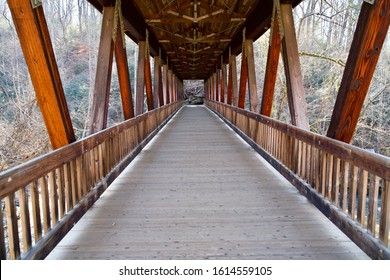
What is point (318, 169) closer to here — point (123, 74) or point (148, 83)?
point (123, 74)

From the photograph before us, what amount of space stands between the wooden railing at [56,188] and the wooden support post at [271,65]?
104 inches

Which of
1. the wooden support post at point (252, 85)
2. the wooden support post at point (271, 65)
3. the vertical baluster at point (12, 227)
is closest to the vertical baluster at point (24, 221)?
the vertical baluster at point (12, 227)

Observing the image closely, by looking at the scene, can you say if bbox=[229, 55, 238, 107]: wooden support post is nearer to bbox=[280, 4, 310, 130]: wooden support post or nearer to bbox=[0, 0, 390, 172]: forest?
bbox=[0, 0, 390, 172]: forest

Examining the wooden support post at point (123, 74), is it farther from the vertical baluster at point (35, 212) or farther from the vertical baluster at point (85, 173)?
the vertical baluster at point (35, 212)

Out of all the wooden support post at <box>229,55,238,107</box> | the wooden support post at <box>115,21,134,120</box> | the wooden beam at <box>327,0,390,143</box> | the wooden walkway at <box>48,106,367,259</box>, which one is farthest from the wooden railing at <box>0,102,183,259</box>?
the wooden support post at <box>229,55,238,107</box>

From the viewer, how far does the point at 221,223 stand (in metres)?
2.88

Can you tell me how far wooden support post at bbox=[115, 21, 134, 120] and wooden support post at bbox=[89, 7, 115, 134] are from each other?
1.18 feet

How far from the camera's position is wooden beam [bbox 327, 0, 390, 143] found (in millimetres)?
2521

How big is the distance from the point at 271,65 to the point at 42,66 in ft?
12.6

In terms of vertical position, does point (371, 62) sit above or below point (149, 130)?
above
